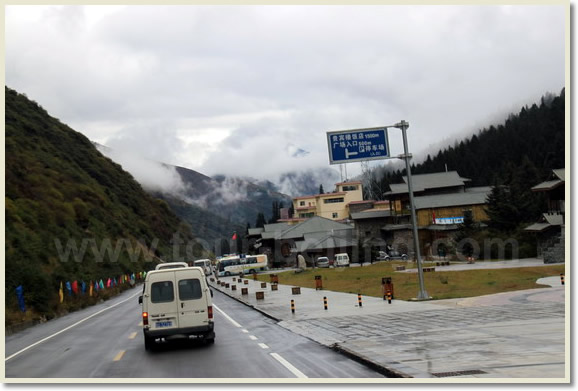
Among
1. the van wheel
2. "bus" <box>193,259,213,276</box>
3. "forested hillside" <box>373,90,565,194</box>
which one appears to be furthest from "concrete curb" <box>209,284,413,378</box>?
"forested hillside" <box>373,90,565,194</box>

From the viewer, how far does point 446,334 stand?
52.0 feet

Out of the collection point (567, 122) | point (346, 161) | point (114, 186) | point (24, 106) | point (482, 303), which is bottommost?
point (482, 303)

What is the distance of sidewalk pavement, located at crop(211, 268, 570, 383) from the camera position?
1102 centimetres

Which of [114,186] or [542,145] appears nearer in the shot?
[114,186]

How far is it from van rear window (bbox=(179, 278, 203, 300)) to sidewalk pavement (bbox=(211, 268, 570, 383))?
355cm

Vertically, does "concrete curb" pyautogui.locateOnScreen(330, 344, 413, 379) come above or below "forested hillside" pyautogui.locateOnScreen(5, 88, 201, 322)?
below

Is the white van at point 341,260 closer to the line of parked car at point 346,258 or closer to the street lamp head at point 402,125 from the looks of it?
the line of parked car at point 346,258

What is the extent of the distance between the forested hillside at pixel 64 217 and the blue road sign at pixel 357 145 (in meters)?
16.9

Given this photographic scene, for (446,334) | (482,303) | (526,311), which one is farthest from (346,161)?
(446,334)

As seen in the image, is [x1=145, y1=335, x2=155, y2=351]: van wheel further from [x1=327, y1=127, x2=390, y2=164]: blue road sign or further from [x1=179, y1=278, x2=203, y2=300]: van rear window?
[x1=327, y1=127, x2=390, y2=164]: blue road sign

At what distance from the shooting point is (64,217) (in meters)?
64.8

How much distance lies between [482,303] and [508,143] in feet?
378

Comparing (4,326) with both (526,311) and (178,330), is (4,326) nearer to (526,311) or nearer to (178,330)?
(178,330)

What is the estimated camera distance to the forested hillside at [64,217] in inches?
1502
